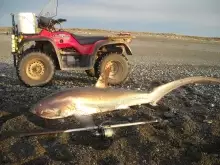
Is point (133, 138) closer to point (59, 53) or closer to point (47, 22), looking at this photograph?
point (59, 53)

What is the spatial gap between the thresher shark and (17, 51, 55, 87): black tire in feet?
12.4

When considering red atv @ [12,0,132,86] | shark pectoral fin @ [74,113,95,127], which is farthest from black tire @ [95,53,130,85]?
shark pectoral fin @ [74,113,95,127]

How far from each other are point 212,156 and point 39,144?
2633 millimetres

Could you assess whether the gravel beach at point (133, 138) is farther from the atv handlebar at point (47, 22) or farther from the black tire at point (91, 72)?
the black tire at point (91, 72)

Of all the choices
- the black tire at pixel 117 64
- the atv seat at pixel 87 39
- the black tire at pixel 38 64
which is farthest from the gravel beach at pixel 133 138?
the atv seat at pixel 87 39

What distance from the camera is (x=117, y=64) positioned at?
468 inches

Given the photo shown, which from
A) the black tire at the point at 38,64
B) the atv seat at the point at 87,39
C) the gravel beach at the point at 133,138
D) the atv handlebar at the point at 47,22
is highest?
the atv handlebar at the point at 47,22

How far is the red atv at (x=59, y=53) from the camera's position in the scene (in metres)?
11.3

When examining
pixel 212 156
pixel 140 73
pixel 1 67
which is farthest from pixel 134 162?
pixel 1 67

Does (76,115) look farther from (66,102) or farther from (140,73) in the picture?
(140,73)

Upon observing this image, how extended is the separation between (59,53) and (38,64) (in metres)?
0.65

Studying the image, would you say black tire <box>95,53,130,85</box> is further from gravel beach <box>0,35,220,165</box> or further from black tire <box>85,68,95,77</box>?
gravel beach <box>0,35,220,165</box>

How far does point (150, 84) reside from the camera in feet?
39.6

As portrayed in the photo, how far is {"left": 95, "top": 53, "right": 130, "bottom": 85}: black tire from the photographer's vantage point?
11.7 meters
